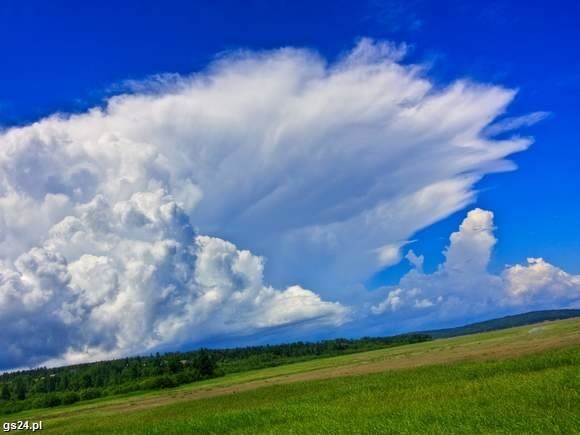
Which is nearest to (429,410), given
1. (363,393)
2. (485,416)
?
(485,416)

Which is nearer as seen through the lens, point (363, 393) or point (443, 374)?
point (363, 393)

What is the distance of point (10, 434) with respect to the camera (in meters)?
55.1

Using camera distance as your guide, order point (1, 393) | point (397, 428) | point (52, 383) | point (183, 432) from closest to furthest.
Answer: point (397, 428), point (183, 432), point (1, 393), point (52, 383)

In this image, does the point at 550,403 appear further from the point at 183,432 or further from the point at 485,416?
the point at 183,432

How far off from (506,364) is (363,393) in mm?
11912

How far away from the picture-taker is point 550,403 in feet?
72.7

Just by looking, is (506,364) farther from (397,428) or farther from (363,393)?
(397,428)

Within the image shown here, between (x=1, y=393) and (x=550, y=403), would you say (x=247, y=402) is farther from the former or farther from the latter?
(x=1, y=393)

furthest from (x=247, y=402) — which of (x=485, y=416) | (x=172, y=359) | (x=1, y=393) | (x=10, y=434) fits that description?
(x=1, y=393)

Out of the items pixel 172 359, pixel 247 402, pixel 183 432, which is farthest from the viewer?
pixel 172 359

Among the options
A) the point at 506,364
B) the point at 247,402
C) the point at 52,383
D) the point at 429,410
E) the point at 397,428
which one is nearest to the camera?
the point at 397,428

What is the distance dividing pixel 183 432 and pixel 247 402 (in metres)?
17.1

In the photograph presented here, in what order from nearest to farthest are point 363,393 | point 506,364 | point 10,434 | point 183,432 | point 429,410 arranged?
point 429,410
point 183,432
point 363,393
point 506,364
point 10,434

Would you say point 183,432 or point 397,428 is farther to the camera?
point 183,432
